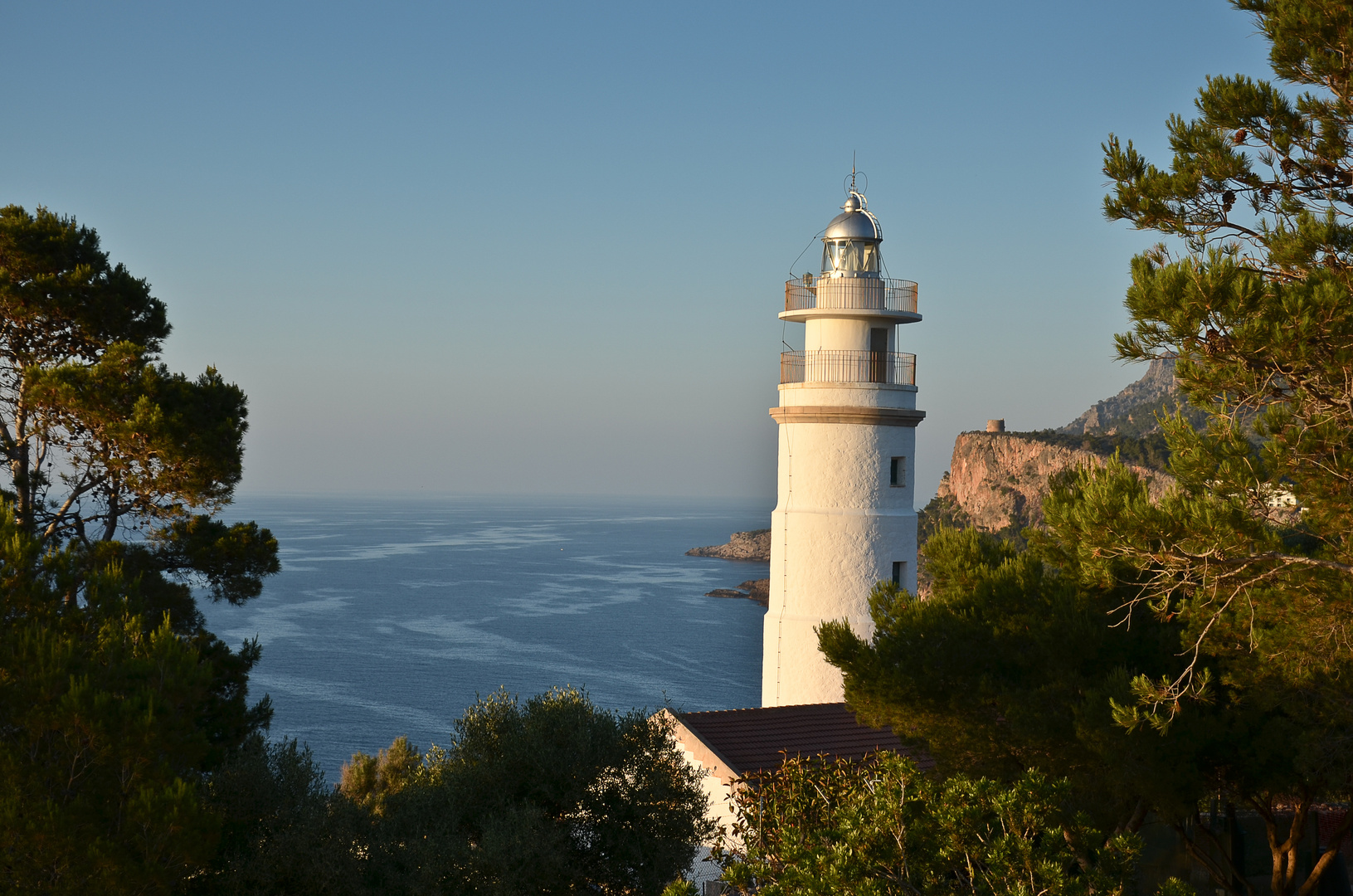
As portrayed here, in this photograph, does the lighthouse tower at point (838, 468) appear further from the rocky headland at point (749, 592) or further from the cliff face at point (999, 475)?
the cliff face at point (999, 475)

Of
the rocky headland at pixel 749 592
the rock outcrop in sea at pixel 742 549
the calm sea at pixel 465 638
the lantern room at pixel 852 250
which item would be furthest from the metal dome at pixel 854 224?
the rock outcrop in sea at pixel 742 549

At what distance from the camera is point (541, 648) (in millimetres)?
57219

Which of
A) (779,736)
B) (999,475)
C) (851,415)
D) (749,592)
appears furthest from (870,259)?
(999,475)

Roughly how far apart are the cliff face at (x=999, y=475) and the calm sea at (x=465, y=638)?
Result: 21526 mm

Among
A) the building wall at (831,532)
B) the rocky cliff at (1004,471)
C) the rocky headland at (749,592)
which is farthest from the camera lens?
the rocky cliff at (1004,471)

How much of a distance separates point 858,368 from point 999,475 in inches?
3412

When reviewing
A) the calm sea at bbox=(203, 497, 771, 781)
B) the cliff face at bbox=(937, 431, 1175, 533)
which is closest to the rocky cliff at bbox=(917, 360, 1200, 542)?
the cliff face at bbox=(937, 431, 1175, 533)

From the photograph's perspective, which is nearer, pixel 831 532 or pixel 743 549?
pixel 831 532

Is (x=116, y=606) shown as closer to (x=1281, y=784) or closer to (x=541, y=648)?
(x=1281, y=784)

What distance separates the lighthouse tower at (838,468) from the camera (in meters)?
14.1

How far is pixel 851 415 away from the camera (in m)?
14.3

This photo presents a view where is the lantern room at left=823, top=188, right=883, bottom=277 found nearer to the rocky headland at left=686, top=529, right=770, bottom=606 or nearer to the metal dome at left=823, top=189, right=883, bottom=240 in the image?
→ the metal dome at left=823, top=189, right=883, bottom=240

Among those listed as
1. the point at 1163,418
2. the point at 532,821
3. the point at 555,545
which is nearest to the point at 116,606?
the point at 532,821

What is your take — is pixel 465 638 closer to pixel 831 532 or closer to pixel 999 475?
pixel 831 532
